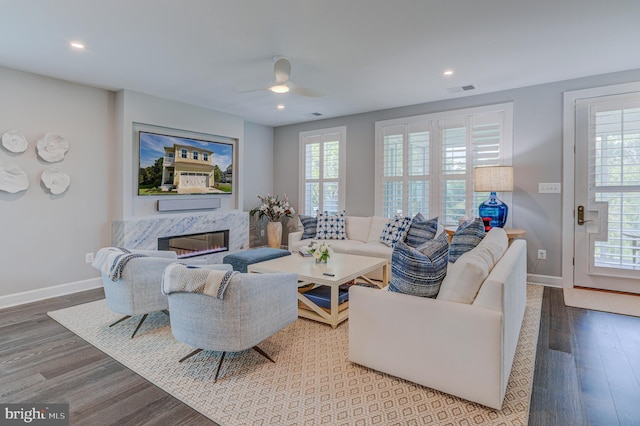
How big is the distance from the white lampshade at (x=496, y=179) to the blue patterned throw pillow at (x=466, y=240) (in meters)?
1.38

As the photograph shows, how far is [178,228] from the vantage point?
4902 mm

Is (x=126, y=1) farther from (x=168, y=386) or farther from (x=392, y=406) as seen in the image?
(x=392, y=406)

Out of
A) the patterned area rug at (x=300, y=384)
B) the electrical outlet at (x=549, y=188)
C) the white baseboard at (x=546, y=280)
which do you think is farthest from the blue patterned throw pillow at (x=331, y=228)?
the electrical outlet at (x=549, y=188)

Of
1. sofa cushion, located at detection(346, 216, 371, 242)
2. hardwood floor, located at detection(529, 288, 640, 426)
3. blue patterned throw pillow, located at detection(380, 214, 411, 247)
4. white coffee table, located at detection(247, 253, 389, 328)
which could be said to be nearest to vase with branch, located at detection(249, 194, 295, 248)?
sofa cushion, located at detection(346, 216, 371, 242)

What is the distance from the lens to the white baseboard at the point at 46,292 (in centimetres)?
365

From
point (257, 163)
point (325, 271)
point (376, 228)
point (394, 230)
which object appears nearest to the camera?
point (325, 271)

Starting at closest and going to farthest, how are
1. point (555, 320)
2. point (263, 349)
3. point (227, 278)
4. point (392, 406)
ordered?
point (392, 406), point (227, 278), point (263, 349), point (555, 320)

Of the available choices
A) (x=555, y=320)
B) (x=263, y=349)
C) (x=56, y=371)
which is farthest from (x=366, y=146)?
(x=56, y=371)

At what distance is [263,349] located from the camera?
2617 millimetres

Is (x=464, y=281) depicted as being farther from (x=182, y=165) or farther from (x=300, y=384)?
(x=182, y=165)

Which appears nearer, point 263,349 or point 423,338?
point 423,338

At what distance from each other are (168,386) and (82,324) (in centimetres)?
159

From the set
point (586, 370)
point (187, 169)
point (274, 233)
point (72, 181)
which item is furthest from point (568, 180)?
point (72, 181)

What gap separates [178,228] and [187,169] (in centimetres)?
92
